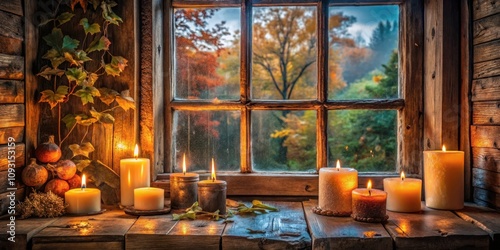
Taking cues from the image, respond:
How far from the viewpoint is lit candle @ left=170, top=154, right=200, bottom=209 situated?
6.38ft

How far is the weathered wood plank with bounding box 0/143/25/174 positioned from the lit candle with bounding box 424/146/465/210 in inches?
58.9

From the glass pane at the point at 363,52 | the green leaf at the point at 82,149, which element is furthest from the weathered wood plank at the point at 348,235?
the green leaf at the point at 82,149

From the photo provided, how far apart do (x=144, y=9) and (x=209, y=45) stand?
1.01ft

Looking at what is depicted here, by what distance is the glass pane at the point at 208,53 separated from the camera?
2.25 m

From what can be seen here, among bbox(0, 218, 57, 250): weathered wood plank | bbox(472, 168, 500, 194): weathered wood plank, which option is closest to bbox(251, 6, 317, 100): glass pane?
bbox(472, 168, 500, 194): weathered wood plank

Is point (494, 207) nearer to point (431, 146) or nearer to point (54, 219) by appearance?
point (431, 146)

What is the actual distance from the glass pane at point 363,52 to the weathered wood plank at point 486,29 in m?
0.35

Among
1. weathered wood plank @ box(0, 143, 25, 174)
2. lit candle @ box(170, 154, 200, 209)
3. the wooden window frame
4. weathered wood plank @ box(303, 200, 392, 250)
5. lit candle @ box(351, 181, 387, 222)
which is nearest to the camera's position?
weathered wood plank @ box(303, 200, 392, 250)

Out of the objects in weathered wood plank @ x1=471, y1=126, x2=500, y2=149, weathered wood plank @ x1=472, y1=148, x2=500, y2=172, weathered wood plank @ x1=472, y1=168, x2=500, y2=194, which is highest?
weathered wood plank @ x1=471, y1=126, x2=500, y2=149

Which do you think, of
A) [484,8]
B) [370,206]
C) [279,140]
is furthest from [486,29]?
[279,140]

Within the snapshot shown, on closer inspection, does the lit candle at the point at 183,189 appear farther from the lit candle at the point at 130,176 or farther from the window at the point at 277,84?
the window at the point at 277,84

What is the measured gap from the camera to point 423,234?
159 cm

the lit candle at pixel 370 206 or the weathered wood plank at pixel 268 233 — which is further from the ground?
the lit candle at pixel 370 206

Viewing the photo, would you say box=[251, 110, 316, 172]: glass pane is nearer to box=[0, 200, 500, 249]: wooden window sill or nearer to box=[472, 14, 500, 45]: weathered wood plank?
box=[0, 200, 500, 249]: wooden window sill
